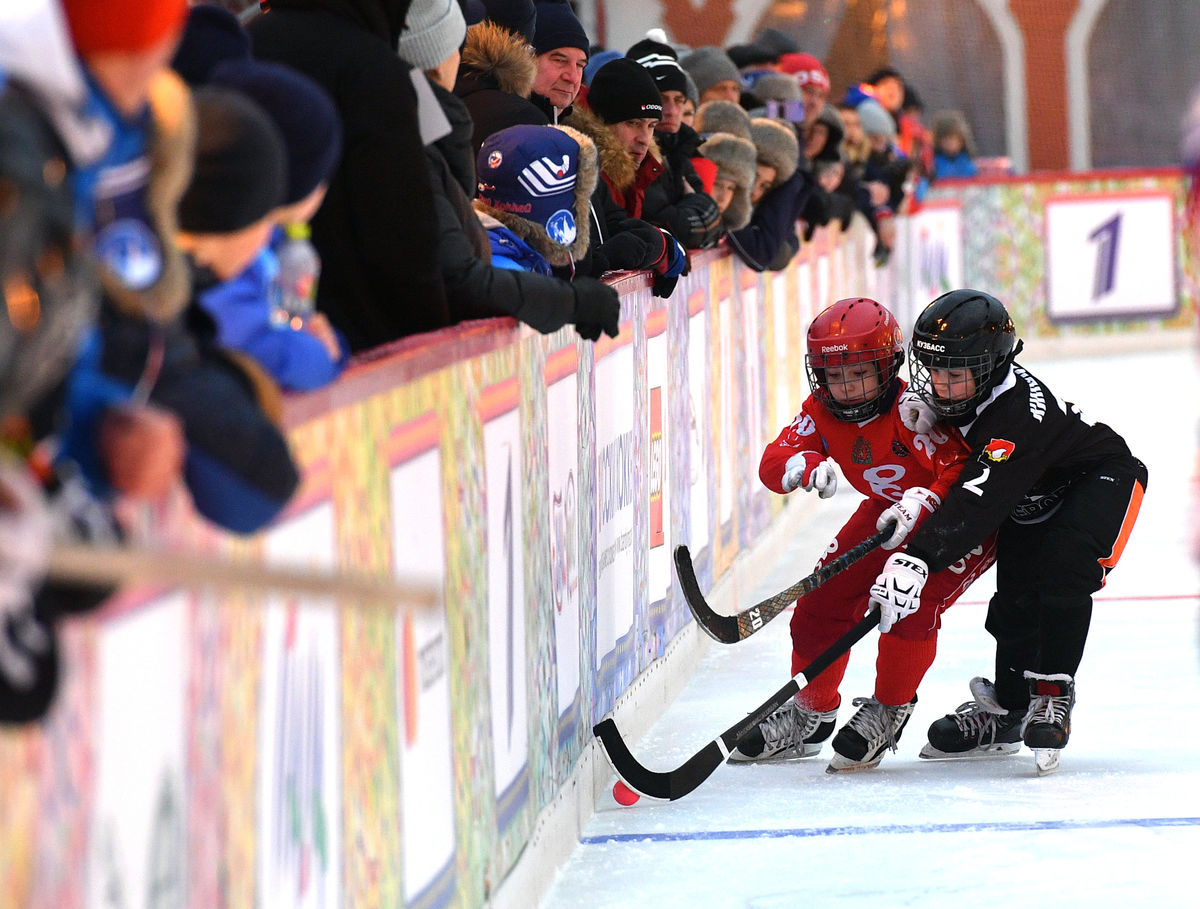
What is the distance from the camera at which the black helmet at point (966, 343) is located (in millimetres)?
4188

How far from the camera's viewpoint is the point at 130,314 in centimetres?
165

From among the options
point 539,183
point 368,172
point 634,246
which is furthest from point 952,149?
point 368,172

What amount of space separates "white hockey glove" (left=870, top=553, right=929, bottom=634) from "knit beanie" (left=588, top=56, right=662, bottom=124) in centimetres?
162

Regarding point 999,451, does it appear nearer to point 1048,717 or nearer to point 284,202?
point 1048,717

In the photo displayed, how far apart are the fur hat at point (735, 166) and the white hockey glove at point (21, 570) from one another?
490 centimetres

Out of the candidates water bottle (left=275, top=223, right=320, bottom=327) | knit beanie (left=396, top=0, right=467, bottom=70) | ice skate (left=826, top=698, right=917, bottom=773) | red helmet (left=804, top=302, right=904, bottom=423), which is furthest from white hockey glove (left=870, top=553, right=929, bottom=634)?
water bottle (left=275, top=223, right=320, bottom=327)

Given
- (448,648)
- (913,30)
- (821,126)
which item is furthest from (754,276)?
(913,30)

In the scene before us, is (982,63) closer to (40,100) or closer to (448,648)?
(448,648)

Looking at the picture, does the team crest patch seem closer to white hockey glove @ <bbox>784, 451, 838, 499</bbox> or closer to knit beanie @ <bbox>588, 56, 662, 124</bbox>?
white hockey glove @ <bbox>784, 451, 838, 499</bbox>

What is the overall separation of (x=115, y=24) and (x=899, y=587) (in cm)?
279

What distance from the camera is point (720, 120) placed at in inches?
254

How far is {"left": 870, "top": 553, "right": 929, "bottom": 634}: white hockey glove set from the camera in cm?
405

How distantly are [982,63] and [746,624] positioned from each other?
534 inches

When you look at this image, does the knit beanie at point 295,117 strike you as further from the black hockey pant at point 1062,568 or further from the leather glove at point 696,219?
the leather glove at point 696,219
